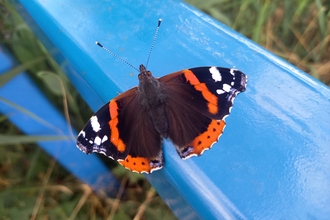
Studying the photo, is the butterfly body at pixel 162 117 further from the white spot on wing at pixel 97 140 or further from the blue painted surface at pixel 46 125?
the blue painted surface at pixel 46 125

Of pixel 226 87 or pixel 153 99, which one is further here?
pixel 153 99

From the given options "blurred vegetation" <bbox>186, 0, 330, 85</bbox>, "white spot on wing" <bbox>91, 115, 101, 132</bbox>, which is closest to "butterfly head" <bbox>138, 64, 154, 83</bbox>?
"white spot on wing" <bbox>91, 115, 101, 132</bbox>

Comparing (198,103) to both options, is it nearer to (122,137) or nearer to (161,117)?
(161,117)

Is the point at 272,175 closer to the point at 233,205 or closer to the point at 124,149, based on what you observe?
the point at 233,205

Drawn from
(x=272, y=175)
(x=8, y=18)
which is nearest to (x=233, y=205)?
(x=272, y=175)

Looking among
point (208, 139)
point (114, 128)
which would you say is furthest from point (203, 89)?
point (114, 128)

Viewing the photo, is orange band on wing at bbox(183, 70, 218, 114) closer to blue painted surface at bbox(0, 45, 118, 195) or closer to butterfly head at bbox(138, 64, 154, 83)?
butterfly head at bbox(138, 64, 154, 83)
